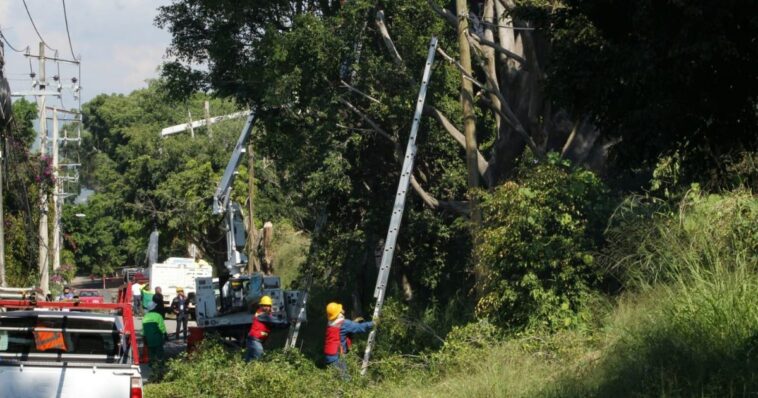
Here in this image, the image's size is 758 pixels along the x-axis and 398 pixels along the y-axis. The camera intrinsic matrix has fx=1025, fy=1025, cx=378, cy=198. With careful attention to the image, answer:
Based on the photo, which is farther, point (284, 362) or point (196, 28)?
point (196, 28)

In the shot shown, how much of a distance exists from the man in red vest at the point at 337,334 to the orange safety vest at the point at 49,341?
4543 millimetres

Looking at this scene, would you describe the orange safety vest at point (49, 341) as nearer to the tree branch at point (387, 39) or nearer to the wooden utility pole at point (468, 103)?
the wooden utility pole at point (468, 103)

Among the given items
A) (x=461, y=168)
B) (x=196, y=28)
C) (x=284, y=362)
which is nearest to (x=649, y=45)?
(x=284, y=362)

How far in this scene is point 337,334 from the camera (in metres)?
16.0

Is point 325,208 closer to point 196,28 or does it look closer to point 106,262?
point 196,28

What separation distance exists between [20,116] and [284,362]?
4349 centimetres

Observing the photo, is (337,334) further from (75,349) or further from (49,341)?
(49,341)

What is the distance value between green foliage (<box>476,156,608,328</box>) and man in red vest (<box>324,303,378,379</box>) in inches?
80.5

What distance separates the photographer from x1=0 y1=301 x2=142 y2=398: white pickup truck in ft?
34.4

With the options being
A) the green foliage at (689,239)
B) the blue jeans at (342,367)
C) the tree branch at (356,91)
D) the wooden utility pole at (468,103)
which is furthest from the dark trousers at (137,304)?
the green foliage at (689,239)

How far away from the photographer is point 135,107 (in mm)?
88062

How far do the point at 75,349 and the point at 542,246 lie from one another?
22.8 ft

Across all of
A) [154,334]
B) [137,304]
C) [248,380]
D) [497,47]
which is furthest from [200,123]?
[248,380]

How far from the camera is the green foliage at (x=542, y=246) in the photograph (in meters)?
15.3
